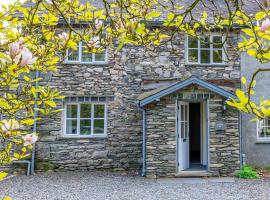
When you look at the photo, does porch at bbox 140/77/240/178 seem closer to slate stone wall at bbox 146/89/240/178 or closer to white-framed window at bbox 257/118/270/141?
slate stone wall at bbox 146/89/240/178

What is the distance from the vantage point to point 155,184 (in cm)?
846

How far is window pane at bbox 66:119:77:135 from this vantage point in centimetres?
1067

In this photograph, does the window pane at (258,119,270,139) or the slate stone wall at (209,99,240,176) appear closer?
the slate stone wall at (209,99,240,176)

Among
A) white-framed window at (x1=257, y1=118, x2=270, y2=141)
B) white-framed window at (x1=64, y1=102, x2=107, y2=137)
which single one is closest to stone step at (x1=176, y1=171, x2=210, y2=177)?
white-framed window at (x1=64, y1=102, x2=107, y2=137)

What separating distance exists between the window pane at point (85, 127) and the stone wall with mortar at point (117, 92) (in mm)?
326

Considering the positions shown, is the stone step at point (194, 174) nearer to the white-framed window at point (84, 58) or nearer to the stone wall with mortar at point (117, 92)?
the stone wall with mortar at point (117, 92)

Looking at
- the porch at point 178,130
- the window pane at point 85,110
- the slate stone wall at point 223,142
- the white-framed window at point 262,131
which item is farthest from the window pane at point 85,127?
the white-framed window at point 262,131

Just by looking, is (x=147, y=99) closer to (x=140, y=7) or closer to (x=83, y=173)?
(x=83, y=173)

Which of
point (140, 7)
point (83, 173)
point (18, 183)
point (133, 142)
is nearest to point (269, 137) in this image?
point (133, 142)

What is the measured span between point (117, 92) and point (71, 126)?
2126mm

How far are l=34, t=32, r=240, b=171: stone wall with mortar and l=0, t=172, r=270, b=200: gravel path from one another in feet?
3.17

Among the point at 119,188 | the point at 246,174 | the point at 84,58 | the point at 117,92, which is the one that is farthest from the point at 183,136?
the point at 84,58

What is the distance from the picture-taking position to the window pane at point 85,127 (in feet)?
35.2

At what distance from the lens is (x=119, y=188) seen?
8.05m
